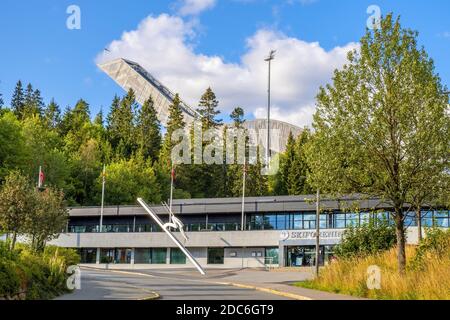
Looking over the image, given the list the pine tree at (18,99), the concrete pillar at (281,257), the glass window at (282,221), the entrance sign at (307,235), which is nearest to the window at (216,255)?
the concrete pillar at (281,257)

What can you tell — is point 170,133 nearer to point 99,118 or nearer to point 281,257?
point 99,118

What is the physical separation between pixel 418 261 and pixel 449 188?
3.56m

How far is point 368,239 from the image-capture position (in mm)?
35094

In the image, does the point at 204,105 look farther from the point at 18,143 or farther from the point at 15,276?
the point at 15,276

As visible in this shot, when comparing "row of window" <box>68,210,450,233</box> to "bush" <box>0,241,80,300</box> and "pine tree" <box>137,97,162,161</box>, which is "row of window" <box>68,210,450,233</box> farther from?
"pine tree" <box>137,97,162,161</box>

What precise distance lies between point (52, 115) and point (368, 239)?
102m

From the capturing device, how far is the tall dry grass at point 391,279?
19.8m

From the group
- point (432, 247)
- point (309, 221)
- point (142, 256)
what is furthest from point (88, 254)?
point (432, 247)

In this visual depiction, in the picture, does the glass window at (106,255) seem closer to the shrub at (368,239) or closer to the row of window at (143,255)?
the row of window at (143,255)

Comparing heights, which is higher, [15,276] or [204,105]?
[204,105]

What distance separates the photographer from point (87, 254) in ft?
232

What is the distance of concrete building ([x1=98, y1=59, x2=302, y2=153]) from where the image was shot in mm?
133250
